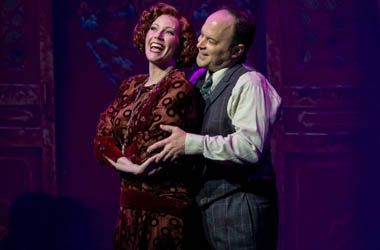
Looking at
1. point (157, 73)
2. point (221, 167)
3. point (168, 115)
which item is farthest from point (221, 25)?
point (221, 167)

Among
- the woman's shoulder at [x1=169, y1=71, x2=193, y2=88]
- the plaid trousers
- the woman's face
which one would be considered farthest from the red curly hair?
the plaid trousers

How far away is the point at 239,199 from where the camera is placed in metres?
1.85

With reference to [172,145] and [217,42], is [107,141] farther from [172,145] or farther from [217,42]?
[217,42]

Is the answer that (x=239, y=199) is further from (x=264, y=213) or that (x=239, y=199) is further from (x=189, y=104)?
(x=189, y=104)

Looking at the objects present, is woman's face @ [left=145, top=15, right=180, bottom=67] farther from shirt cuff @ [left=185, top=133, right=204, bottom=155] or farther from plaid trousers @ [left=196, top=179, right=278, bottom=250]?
plaid trousers @ [left=196, top=179, right=278, bottom=250]

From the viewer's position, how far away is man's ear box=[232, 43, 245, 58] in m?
1.95

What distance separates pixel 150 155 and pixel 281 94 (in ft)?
9.04

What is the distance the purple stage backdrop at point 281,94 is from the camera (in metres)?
4.29

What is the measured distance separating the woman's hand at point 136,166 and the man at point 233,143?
0.04 metres

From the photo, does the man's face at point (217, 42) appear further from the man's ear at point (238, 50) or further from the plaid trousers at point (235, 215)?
the plaid trousers at point (235, 215)

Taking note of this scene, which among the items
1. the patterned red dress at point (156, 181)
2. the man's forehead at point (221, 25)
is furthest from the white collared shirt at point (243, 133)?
the man's forehead at point (221, 25)

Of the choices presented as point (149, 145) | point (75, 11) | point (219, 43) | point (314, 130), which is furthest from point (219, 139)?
point (75, 11)

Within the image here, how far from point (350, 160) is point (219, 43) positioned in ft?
9.48

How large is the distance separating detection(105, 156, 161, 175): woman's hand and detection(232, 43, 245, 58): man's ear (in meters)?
0.53
